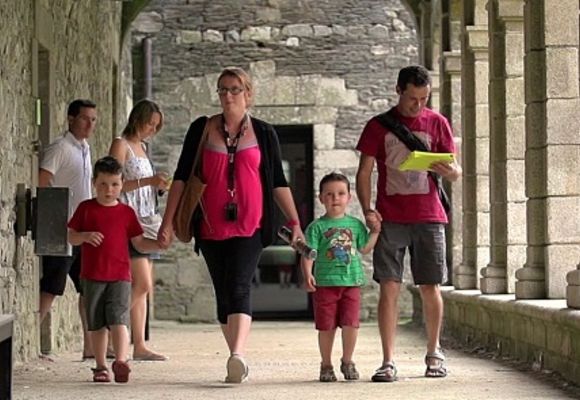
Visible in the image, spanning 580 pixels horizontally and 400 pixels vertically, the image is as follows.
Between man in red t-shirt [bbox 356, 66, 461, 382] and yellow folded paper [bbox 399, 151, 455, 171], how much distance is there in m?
0.12

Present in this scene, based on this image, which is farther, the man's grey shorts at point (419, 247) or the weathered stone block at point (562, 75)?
the weathered stone block at point (562, 75)

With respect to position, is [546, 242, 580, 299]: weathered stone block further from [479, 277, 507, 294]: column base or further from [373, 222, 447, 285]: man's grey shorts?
[479, 277, 507, 294]: column base

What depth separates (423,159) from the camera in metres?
7.03

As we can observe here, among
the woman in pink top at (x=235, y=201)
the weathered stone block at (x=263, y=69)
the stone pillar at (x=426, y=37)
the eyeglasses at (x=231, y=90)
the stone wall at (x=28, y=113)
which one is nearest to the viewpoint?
the woman in pink top at (x=235, y=201)

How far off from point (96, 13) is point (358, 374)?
6.40 meters

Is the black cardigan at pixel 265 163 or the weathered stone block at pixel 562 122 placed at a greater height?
the weathered stone block at pixel 562 122

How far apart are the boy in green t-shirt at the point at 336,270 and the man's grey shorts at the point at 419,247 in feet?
0.32

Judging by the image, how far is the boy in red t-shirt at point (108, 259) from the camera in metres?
7.20

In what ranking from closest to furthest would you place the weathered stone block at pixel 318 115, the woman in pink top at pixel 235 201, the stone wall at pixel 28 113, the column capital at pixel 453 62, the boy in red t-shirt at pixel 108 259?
1. the woman in pink top at pixel 235 201
2. the boy in red t-shirt at pixel 108 259
3. the stone wall at pixel 28 113
4. the column capital at pixel 453 62
5. the weathered stone block at pixel 318 115

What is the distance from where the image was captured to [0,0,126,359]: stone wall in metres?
8.16

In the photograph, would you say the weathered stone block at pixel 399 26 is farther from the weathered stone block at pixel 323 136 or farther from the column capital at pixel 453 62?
the column capital at pixel 453 62

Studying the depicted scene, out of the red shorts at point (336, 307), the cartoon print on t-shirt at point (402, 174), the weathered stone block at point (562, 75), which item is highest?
the weathered stone block at point (562, 75)

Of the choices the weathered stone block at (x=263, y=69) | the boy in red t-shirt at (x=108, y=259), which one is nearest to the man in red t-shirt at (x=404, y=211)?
the boy in red t-shirt at (x=108, y=259)

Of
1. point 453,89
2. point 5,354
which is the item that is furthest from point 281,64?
point 5,354
